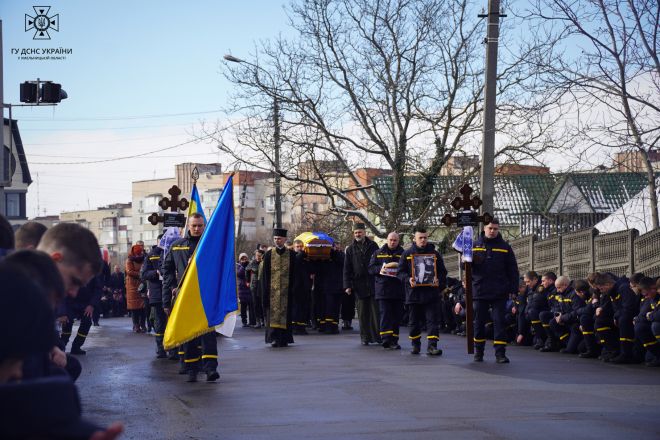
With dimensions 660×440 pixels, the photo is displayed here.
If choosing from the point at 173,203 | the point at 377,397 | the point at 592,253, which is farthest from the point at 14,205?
the point at 377,397

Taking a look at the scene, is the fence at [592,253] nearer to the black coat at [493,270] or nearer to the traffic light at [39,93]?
the black coat at [493,270]

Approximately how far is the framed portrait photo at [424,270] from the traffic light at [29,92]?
9.37 metres

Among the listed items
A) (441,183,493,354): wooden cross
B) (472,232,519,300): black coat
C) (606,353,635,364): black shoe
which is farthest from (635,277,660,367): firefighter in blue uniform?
(441,183,493,354): wooden cross

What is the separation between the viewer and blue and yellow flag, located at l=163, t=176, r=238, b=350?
13289 millimetres

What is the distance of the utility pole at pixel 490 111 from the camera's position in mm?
20641

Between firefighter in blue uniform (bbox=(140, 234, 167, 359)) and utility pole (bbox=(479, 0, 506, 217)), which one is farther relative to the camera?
utility pole (bbox=(479, 0, 506, 217))

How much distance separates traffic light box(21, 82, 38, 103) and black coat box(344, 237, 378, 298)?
282 inches

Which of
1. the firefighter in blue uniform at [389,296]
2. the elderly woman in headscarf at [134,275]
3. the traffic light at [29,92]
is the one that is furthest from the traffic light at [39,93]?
the firefighter in blue uniform at [389,296]

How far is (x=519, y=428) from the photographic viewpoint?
9.58 metres

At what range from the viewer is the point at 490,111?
819 inches

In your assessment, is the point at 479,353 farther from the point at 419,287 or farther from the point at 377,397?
the point at 377,397

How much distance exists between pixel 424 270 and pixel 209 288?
5343 mm

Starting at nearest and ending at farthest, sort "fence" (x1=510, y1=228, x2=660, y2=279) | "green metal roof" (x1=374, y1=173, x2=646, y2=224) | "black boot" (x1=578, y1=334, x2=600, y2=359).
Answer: "black boot" (x1=578, y1=334, x2=600, y2=359) < "fence" (x1=510, y1=228, x2=660, y2=279) < "green metal roof" (x1=374, y1=173, x2=646, y2=224)

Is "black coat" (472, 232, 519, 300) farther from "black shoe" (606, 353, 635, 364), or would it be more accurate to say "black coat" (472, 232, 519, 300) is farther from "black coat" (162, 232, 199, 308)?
"black coat" (162, 232, 199, 308)
